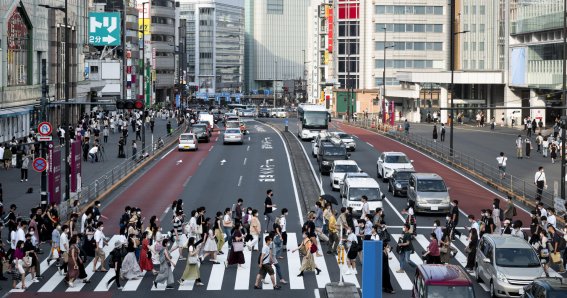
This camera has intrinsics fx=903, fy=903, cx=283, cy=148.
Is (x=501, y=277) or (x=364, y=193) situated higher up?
(x=364, y=193)

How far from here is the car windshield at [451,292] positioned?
66.6ft

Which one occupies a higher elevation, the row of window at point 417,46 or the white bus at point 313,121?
the row of window at point 417,46

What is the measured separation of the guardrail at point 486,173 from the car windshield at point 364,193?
714 centimetres

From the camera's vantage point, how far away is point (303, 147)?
6850 centimetres

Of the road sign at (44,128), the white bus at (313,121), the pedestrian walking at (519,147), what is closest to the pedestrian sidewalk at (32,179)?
the road sign at (44,128)

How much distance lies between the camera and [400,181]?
4316 cm

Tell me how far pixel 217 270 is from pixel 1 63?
38.4 m

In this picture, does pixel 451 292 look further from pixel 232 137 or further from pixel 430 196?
pixel 232 137

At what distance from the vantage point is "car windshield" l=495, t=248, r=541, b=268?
2425 cm

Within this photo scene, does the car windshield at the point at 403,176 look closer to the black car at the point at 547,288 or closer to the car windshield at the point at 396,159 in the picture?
the car windshield at the point at 396,159

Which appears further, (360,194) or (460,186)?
(460,186)

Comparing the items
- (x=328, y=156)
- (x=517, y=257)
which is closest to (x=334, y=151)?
(x=328, y=156)

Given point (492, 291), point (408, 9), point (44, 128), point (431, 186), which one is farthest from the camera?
point (408, 9)

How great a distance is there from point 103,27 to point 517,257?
8393cm
